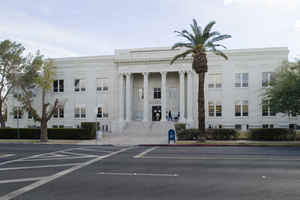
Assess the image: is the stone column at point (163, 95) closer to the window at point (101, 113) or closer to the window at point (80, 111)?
the window at point (101, 113)

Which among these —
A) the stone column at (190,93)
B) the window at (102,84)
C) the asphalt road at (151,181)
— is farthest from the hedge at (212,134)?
the window at (102,84)

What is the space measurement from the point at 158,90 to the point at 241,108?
459 inches

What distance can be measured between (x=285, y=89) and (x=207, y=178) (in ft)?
52.0

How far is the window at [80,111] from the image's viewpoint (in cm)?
4086

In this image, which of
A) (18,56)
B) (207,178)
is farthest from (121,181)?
(18,56)

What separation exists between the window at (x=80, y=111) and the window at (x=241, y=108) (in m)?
21.8

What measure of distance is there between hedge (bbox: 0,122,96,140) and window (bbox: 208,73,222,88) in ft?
55.2

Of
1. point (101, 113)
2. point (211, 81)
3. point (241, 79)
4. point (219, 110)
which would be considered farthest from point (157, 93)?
point (241, 79)

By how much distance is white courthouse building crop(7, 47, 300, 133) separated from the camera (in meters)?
36.0

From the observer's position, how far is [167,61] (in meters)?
37.0

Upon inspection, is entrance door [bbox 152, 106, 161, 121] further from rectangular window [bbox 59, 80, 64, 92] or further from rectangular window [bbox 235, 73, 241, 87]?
rectangular window [bbox 59, 80, 64, 92]

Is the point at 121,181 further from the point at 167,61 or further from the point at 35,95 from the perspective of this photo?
the point at 35,95

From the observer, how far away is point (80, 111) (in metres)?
41.0

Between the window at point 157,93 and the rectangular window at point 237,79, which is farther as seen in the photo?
the window at point 157,93
